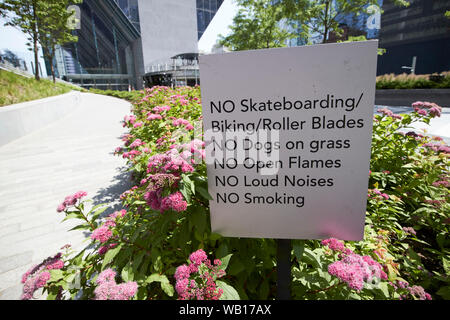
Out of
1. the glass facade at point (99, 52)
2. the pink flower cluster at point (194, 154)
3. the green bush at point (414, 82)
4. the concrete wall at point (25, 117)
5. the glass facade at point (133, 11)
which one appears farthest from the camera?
the glass facade at point (99, 52)

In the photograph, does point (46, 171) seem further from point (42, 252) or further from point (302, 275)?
point (302, 275)

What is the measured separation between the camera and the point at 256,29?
17.4 metres

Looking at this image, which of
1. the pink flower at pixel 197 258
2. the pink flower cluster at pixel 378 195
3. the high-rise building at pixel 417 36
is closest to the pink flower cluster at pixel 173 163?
the pink flower at pixel 197 258

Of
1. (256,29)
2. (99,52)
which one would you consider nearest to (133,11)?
(99,52)

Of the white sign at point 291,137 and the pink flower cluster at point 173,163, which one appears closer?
the white sign at point 291,137

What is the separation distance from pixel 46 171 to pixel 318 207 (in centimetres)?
562

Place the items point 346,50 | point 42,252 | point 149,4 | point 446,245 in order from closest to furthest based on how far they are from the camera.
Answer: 1. point 346,50
2. point 446,245
3. point 42,252
4. point 149,4

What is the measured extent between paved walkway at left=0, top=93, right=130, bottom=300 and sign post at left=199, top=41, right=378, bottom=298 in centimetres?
226

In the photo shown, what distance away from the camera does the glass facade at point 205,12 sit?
44719 mm

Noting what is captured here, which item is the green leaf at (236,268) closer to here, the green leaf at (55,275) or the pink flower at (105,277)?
the pink flower at (105,277)

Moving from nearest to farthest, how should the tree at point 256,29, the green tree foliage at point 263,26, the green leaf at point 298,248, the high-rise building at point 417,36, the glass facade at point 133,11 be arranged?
the green leaf at point 298,248 < the green tree foliage at point 263,26 < the tree at point 256,29 < the high-rise building at point 417,36 < the glass facade at point 133,11

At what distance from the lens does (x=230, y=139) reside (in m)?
1.28

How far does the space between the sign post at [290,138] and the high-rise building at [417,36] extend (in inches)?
1303

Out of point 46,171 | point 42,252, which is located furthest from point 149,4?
point 42,252
